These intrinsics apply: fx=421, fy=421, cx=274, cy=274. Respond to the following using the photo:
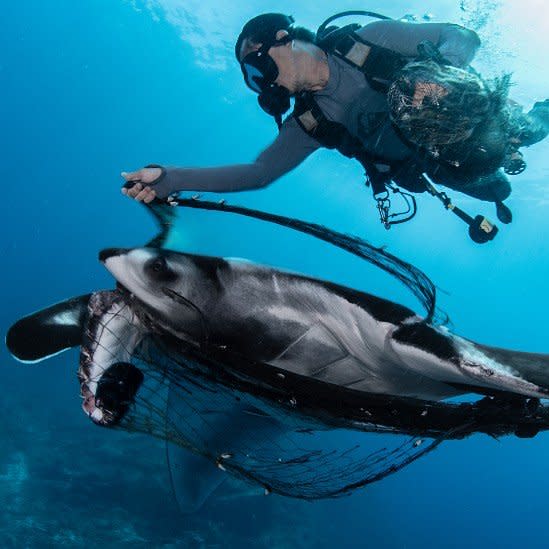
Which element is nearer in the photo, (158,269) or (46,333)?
(158,269)

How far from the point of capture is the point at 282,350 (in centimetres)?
216

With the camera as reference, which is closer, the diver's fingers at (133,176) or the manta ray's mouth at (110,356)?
the manta ray's mouth at (110,356)

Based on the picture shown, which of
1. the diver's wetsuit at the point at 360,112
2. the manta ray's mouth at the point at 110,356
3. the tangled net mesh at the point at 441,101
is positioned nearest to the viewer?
the manta ray's mouth at the point at 110,356

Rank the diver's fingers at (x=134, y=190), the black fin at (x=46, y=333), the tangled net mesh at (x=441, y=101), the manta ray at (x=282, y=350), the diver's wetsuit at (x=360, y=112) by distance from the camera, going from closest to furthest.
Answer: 1. the manta ray at (x=282, y=350)
2. the black fin at (x=46, y=333)
3. the diver's fingers at (x=134, y=190)
4. the tangled net mesh at (x=441, y=101)
5. the diver's wetsuit at (x=360, y=112)

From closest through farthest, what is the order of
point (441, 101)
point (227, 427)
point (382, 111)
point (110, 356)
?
point (110, 356), point (441, 101), point (227, 427), point (382, 111)

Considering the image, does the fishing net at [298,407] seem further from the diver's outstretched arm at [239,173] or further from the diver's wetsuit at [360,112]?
the diver's wetsuit at [360,112]

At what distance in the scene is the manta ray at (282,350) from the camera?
1.63 metres

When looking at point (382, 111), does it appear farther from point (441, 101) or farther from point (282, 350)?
point (282, 350)

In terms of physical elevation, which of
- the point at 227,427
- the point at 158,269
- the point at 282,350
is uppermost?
the point at 158,269

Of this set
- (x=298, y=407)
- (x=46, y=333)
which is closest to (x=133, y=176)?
(x=46, y=333)

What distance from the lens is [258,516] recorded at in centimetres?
1288

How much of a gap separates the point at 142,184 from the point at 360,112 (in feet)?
6.85

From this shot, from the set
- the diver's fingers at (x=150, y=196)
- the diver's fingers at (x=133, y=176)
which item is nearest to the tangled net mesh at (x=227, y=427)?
the diver's fingers at (x=150, y=196)

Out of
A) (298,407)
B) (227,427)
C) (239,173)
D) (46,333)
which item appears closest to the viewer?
(298,407)
